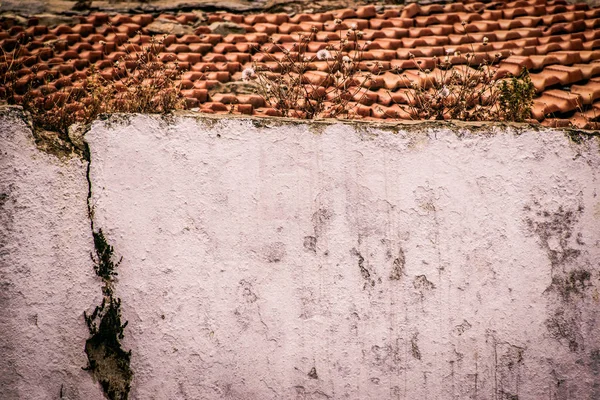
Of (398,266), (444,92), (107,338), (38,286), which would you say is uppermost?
(444,92)

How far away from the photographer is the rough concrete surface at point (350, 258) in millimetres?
2295

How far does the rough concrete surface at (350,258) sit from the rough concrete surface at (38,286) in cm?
6

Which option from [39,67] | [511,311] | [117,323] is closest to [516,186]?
[511,311]

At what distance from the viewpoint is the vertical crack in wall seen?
2.31 meters

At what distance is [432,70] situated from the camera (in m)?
3.92

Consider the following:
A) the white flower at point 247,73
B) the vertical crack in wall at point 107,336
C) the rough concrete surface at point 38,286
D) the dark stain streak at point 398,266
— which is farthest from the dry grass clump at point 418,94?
the rough concrete surface at point 38,286

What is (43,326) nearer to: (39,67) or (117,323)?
(117,323)

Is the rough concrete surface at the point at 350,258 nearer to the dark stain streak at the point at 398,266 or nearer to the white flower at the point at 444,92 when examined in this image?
the dark stain streak at the point at 398,266

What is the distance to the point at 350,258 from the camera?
2.32 meters

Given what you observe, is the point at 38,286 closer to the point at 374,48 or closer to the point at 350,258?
the point at 350,258

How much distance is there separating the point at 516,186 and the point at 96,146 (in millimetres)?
2271

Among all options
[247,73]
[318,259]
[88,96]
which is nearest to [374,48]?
[247,73]

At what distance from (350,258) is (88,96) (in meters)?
2.42

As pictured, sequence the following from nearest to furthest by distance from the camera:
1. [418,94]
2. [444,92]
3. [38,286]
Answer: [38,286] < [444,92] < [418,94]
